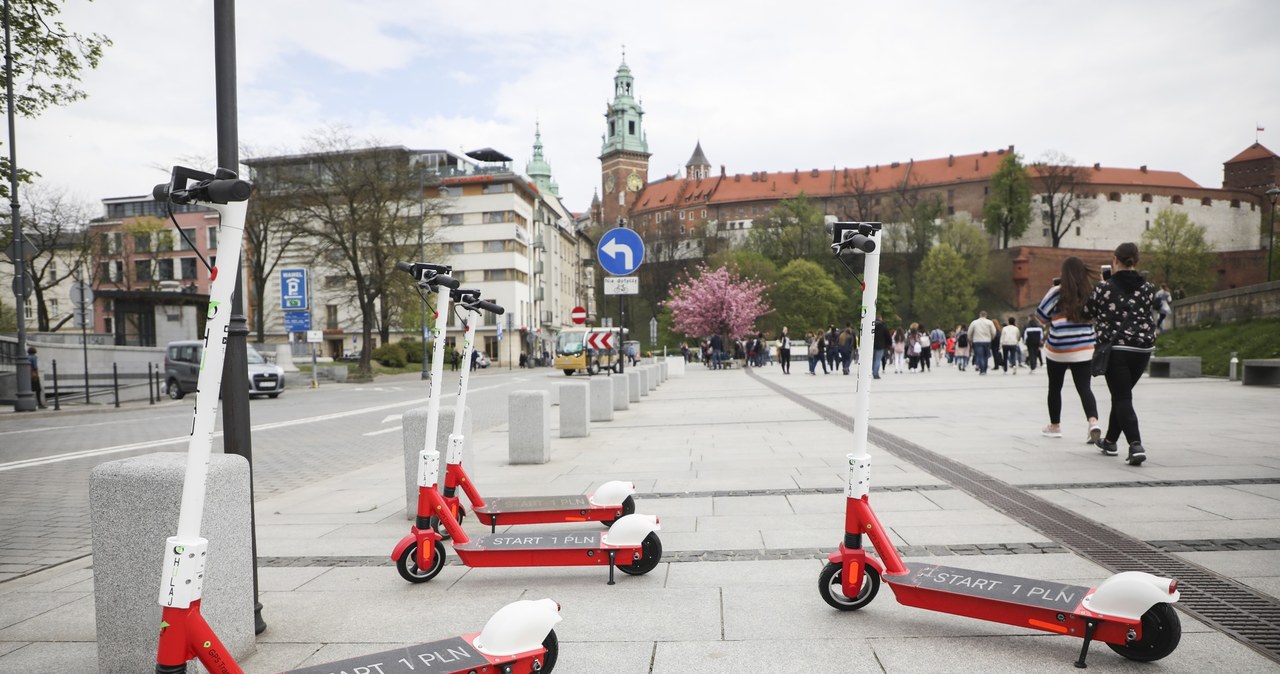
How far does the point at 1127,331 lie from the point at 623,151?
416 ft

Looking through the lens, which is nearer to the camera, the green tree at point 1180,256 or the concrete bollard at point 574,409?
the concrete bollard at point 574,409

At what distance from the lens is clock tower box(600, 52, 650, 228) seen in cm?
12975

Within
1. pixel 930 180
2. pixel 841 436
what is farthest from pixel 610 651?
pixel 930 180

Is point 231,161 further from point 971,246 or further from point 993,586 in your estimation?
point 971,246

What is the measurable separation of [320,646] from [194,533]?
1.21m

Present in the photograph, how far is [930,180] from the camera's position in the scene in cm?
11181

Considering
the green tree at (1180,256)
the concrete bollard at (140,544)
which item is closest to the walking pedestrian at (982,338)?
the concrete bollard at (140,544)

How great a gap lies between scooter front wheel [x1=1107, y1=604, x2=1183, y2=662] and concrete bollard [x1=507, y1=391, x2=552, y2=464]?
657 centimetres

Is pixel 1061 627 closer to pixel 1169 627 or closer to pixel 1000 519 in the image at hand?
pixel 1169 627

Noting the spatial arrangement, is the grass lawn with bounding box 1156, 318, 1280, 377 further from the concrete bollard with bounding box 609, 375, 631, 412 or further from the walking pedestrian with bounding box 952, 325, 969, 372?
the concrete bollard with bounding box 609, 375, 631, 412

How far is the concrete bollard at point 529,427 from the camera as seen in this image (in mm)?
9016

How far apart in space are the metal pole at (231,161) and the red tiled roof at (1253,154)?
423ft

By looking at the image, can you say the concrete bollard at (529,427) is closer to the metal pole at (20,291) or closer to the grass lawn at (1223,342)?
the metal pole at (20,291)

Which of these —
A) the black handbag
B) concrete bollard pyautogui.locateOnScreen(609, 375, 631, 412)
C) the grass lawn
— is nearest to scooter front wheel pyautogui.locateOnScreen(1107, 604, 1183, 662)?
the black handbag
